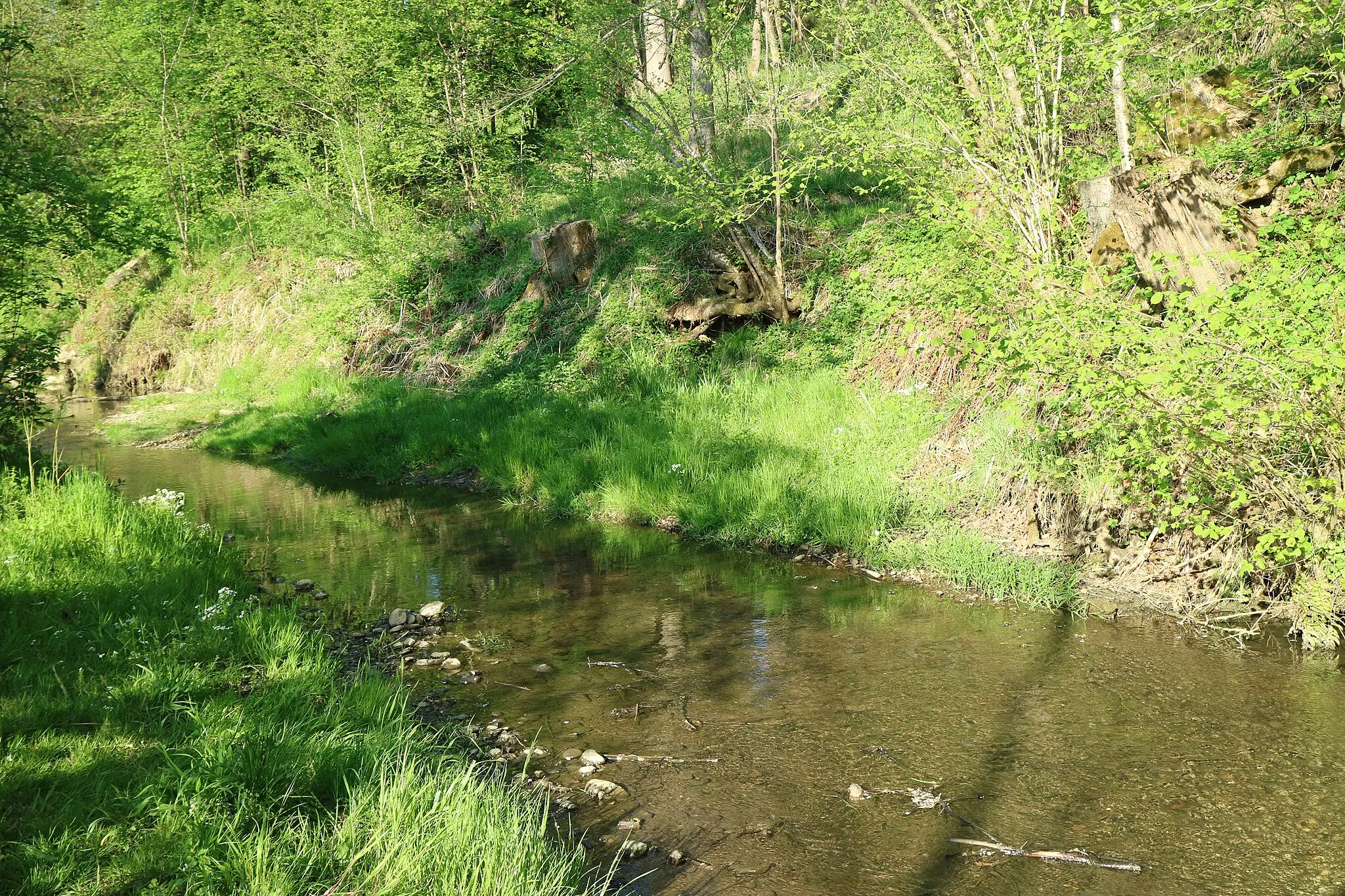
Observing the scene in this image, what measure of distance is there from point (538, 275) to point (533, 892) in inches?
574

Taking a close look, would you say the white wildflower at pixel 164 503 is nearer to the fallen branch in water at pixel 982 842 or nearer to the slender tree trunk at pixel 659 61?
the fallen branch in water at pixel 982 842

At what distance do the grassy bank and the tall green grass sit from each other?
488cm

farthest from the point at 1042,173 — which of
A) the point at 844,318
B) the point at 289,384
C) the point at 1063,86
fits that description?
the point at 289,384

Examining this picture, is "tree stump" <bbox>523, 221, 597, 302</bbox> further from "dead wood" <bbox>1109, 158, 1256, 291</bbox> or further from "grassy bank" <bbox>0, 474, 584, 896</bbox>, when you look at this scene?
"grassy bank" <bbox>0, 474, 584, 896</bbox>

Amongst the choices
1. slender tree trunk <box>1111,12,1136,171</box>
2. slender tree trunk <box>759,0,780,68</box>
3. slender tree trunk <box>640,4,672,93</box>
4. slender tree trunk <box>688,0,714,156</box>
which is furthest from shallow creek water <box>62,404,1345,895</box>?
slender tree trunk <box>640,4,672,93</box>

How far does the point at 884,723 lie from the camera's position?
5.89m

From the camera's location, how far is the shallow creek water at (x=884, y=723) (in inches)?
177

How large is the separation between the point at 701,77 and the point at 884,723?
10.7m

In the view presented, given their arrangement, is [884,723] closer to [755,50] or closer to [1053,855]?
[1053,855]

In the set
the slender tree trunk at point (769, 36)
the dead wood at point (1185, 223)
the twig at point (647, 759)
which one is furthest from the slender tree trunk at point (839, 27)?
the twig at point (647, 759)

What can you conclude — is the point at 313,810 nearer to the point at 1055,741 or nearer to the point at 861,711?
the point at 861,711

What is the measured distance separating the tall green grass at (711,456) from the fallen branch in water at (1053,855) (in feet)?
12.1

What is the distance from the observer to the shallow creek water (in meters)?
4.50

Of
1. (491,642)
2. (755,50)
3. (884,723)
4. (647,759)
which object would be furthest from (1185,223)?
(755,50)
